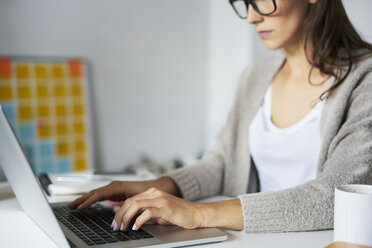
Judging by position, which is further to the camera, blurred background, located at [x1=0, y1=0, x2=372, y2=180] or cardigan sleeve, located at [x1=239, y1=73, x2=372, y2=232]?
blurred background, located at [x1=0, y1=0, x2=372, y2=180]

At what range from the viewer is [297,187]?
3.17ft

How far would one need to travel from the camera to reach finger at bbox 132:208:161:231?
87 centimetres

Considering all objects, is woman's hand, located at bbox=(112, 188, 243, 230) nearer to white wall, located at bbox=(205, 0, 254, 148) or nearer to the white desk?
the white desk

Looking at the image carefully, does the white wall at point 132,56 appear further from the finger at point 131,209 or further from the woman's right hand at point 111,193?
the finger at point 131,209

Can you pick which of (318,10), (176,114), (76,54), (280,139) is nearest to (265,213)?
(280,139)

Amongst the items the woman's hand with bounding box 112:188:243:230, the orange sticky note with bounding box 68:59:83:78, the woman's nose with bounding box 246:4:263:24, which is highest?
the woman's nose with bounding box 246:4:263:24

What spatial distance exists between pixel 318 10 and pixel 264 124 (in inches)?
13.7

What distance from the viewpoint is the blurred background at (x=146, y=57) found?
2.71 metres

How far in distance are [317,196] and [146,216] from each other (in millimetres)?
327

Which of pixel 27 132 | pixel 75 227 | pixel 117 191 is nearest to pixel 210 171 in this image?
pixel 117 191

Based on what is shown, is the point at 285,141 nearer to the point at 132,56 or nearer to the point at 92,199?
the point at 92,199

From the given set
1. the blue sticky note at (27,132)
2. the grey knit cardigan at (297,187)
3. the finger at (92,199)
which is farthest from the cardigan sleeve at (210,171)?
the blue sticky note at (27,132)

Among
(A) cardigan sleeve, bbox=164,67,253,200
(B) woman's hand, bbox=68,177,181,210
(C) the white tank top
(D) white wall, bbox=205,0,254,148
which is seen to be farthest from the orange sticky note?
(B) woman's hand, bbox=68,177,181,210

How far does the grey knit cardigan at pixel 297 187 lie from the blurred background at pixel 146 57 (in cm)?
150
